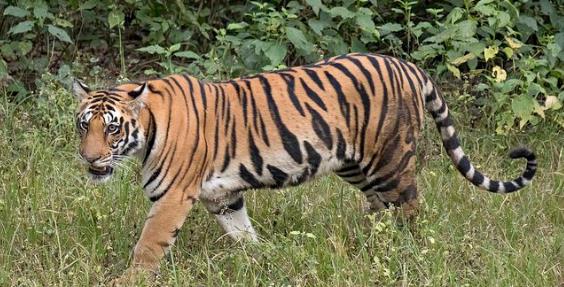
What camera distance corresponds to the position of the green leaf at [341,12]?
23.1 ft

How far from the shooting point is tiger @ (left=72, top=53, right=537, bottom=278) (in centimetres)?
493

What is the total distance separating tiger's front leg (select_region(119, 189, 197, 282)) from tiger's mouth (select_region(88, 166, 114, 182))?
261mm

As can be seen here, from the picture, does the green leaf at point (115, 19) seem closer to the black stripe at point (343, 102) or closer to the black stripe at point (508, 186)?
the black stripe at point (343, 102)

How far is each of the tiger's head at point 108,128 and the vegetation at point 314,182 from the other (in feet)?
1.42

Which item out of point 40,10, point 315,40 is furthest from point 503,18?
point 40,10

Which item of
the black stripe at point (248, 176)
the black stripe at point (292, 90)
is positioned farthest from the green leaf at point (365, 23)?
the black stripe at point (248, 176)

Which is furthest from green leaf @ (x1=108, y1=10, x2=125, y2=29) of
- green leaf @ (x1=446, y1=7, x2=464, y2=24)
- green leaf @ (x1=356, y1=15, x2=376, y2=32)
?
green leaf @ (x1=446, y1=7, x2=464, y2=24)

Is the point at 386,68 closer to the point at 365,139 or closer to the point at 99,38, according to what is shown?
the point at 365,139

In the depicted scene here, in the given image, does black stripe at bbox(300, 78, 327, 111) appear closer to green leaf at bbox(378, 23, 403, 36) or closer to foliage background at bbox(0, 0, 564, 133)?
foliage background at bbox(0, 0, 564, 133)

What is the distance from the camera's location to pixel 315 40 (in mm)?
7406

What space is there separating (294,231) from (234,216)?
0.60 meters

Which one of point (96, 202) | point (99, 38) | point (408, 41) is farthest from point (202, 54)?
point (96, 202)

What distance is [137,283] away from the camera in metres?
4.70

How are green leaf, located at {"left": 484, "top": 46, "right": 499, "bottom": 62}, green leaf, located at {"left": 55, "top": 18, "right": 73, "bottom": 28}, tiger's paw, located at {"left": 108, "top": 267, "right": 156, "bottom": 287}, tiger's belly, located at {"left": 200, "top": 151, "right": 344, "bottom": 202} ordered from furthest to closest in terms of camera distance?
green leaf, located at {"left": 55, "top": 18, "right": 73, "bottom": 28} → green leaf, located at {"left": 484, "top": 46, "right": 499, "bottom": 62} → tiger's belly, located at {"left": 200, "top": 151, "right": 344, "bottom": 202} → tiger's paw, located at {"left": 108, "top": 267, "right": 156, "bottom": 287}
